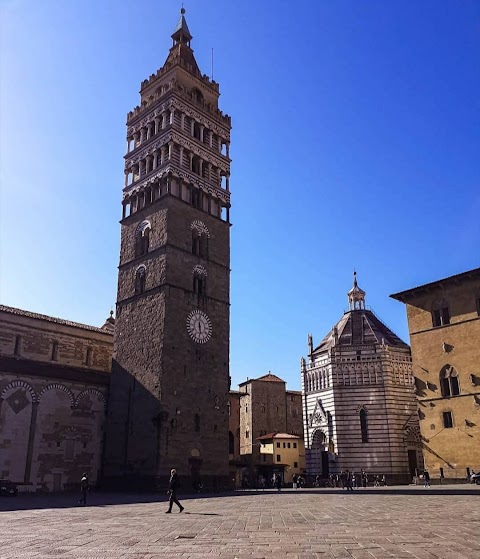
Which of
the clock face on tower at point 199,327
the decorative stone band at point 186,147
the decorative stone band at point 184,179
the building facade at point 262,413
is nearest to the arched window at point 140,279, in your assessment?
the clock face on tower at point 199,327

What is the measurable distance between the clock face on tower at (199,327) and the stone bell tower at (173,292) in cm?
7

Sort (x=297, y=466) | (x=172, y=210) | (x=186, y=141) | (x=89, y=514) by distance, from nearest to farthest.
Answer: (x=89, y=514), (x=172, y=210), (x=186, y=141), (x=297, y=466)

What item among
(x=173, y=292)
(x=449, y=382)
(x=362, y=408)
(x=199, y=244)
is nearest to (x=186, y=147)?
(x=199, y=244)

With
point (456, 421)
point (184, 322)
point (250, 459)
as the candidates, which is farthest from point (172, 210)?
point (250, 459)

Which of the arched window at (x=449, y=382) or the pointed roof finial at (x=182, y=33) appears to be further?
the pointed roof finial at (x=182, y=33)

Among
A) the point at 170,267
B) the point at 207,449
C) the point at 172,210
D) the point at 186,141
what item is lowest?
the point at 207,449

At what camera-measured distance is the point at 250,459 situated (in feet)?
175

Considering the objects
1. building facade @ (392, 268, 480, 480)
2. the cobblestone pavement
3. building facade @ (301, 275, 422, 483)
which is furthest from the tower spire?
the cobblestone pavement

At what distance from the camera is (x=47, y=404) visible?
1141 inches

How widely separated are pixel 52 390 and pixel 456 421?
22.3 m

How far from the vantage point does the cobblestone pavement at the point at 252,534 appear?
8094 millimetres

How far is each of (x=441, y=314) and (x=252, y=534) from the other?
22.9m

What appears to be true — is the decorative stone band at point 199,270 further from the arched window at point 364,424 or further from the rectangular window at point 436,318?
the arched window at point 364,424

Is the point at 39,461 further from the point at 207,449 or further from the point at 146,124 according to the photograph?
the point at 146,124
